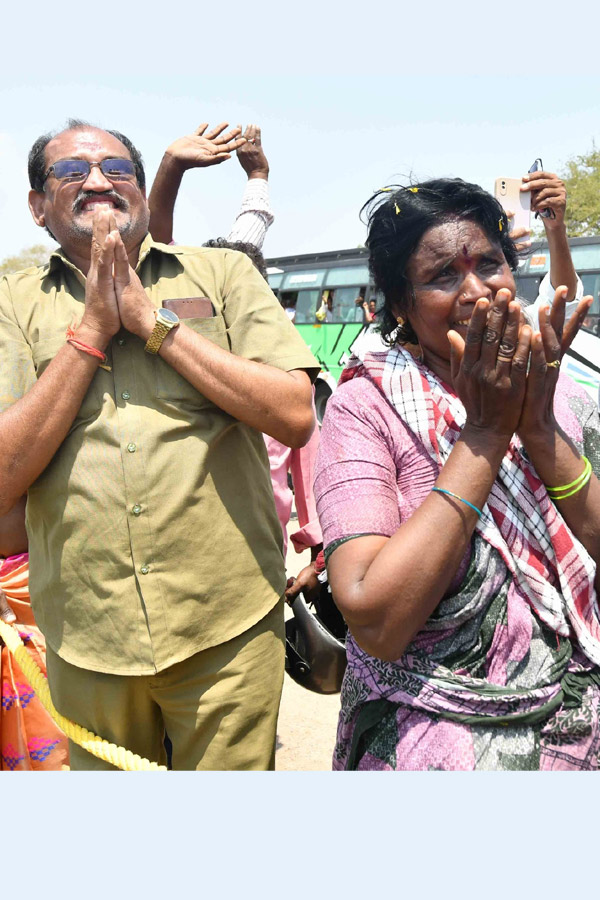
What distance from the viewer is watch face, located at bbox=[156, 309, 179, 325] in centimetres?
182

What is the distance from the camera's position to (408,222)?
5.73ft

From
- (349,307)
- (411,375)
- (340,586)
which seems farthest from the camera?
(349,307)

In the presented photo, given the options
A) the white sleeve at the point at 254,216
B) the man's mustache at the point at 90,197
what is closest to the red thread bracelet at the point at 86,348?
the man's mustache at the point at 90,197

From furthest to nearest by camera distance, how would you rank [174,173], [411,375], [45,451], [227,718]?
[174,173]
[227,718]
[45,451]
[411,375]

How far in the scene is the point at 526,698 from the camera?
1496 millimetres

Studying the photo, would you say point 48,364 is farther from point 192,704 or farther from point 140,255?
point 192,704

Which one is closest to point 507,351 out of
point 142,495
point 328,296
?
point 142,495

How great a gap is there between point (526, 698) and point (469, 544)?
30cm

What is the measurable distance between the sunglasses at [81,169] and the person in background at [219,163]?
57 cm

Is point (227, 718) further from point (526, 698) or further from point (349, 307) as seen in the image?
point (349, 307)

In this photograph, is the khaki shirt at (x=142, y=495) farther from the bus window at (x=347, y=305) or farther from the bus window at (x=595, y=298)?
the bus window at (x=347, y=305)

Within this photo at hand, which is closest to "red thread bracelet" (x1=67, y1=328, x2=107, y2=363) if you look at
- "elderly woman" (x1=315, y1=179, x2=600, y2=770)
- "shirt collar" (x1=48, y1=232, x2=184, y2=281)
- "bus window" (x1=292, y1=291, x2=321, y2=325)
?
"shirt collar" (x1=48, y1=232, x2=184, y2=281)

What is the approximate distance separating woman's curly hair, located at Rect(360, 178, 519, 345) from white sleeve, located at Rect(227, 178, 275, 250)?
1.29 meters

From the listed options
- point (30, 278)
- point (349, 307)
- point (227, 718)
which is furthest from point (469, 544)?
point (349, 307)
